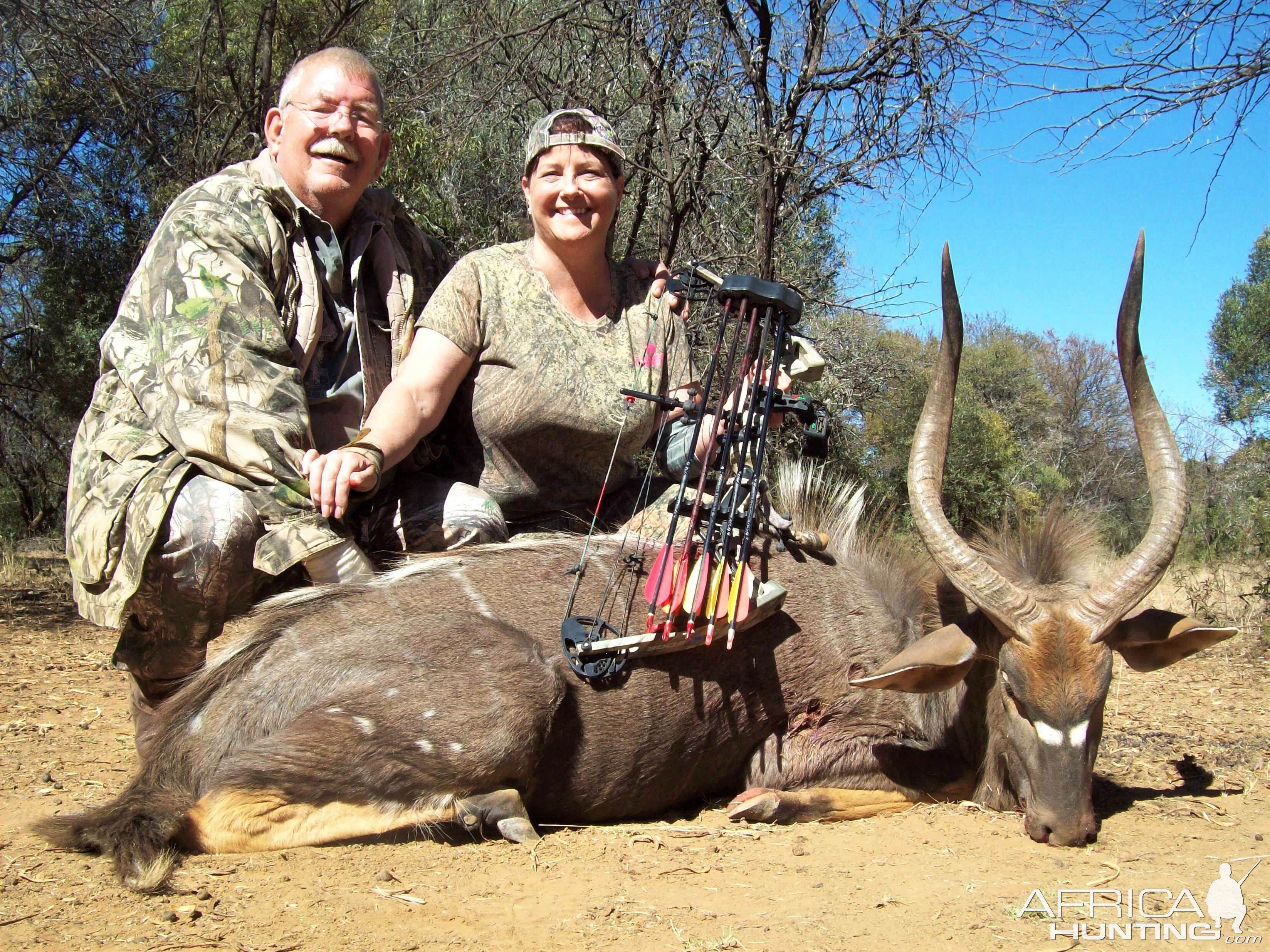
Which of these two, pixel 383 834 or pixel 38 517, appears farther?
pixel 38 517

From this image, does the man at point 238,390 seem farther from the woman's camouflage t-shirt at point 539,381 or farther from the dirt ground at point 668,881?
the dirt ground at point 668,881

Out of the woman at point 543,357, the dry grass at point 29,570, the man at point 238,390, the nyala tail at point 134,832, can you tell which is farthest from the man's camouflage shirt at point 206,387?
the dry grass at point 29,570

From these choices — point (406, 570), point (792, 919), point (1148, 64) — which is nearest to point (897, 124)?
point (1148, 64)

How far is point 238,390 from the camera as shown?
11.6ft

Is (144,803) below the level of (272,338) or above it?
below

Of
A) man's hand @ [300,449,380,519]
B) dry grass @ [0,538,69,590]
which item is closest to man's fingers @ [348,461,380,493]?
man's hand @ [300,449,380,519]

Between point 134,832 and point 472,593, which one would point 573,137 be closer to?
point 472,593

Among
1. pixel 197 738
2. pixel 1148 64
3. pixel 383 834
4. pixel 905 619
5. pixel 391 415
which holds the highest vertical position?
pixel 1148 64

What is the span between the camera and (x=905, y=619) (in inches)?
165

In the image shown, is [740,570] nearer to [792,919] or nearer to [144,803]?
[792,919]

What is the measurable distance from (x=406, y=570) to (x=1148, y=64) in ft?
14.6

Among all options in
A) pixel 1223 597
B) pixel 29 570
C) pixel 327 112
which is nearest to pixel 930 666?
pixel 327 112

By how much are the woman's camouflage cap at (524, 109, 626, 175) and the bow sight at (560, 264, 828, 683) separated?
65cm

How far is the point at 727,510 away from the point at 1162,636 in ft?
5.10
